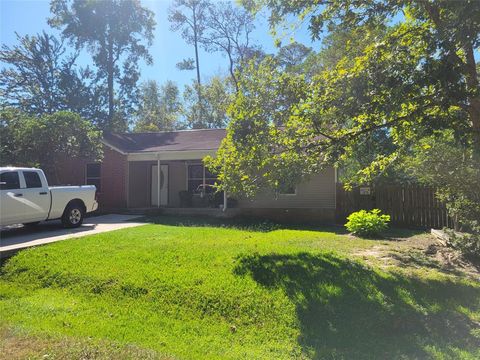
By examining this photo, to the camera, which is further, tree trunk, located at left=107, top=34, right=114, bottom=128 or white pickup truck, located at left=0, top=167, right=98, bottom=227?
tree trunk, located at left=107, top=34, right=114, bottom=128

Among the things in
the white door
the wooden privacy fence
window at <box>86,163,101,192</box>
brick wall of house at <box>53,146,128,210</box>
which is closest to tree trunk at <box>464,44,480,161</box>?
the wooden privacy fence

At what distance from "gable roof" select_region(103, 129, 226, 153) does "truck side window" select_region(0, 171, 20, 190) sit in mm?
7811

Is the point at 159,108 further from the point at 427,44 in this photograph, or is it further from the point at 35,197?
the point at 427,44

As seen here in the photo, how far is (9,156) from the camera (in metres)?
17.3

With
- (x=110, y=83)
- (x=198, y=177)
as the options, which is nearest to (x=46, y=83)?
(x=110, y=83)

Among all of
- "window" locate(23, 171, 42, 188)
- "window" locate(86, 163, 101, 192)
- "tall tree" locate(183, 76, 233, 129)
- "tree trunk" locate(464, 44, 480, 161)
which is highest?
"tall tree" locate(183, 76, 233, 129)

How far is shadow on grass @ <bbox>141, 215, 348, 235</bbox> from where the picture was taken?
13883 mm

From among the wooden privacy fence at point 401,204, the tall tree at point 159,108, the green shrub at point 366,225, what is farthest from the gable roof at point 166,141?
the tall tree at point 159,108

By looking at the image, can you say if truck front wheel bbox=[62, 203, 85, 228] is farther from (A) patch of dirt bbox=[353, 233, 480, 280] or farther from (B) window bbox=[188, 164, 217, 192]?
Result: (A) patch of dirt bbox=[353, 233, 480, 280]

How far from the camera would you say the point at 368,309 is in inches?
215

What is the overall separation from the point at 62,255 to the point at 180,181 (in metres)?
11.9

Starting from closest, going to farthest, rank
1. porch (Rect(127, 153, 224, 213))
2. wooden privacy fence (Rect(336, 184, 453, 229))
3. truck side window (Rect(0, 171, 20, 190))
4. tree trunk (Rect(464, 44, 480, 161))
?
tree trunk (Rect(464, 44, 480, 161))
truck side window (Rect(0, 171, 20, 190))
wooden privacy fence (Rect(336, 184, 453, 229))
porch (Rect(127, 153, 224, 213))

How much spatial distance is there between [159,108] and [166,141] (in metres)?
28.2

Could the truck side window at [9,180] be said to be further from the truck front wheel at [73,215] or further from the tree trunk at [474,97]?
the tree trunk at [474,97]
